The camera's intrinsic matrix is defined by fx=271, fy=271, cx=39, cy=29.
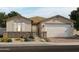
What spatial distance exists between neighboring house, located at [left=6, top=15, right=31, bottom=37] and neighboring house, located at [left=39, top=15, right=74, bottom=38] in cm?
29

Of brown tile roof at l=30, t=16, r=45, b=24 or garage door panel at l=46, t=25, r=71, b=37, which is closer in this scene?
brown tile roof at l=30, t=16, r=45, b=24

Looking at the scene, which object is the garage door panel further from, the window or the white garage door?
the window

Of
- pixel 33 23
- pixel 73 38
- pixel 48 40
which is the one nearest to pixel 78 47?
pixel 73 38

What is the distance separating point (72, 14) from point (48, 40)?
0.73 metres

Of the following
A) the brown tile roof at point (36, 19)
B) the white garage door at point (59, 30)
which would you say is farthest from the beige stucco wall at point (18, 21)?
the white garage door at point (59, 30)

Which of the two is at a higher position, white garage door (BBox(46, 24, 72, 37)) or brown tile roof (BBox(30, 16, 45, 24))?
brown tile roof (BBox(30, 16, 45, 24))

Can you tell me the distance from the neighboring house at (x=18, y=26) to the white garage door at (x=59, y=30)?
44cm

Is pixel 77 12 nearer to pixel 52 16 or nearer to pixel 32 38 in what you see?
pixel 52 16

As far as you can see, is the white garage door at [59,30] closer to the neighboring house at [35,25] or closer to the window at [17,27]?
the neighboring house at [35,25]

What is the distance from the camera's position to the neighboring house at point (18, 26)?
221 inches

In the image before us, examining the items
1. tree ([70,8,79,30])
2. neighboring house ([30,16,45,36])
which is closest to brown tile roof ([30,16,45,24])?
neighboring house ([30,16,45,36])

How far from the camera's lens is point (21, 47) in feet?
18.2

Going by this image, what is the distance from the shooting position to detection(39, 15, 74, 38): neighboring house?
565cm
